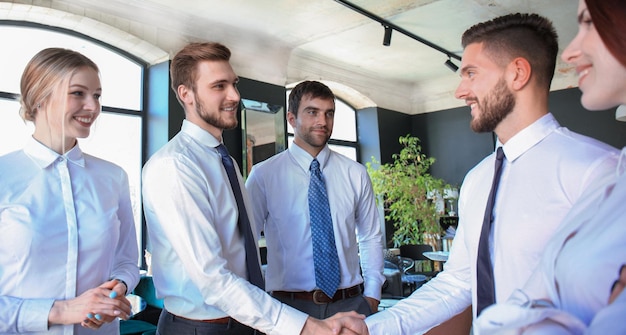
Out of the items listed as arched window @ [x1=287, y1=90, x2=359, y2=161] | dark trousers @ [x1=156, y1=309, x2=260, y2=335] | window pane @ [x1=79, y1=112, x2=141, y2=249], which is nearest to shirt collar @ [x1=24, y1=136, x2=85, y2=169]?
dark trousers @ [x1=156, y1=309, x2=260, y2=335]

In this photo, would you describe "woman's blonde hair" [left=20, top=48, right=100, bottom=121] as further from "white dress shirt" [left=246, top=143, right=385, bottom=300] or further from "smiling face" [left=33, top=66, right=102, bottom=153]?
"white dress shirt" [left=246, top=143, right=385, bottom=300]

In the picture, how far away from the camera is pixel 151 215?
1691 millimetres

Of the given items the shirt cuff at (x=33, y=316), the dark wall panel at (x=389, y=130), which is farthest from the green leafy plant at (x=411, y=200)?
the shirt cuff at (x=33, y=316)

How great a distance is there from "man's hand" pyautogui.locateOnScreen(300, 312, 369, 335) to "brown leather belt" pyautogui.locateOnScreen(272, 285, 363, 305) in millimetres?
518

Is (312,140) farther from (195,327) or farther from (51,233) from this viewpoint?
(51,233)

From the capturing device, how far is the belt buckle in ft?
7.52

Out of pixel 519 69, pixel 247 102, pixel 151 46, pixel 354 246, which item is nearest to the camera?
pixel 519 69

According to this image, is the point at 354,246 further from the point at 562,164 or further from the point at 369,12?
the point at 369,12

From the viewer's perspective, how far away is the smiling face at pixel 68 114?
1558 millimetres

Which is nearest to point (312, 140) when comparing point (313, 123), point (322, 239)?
point (313, 123)

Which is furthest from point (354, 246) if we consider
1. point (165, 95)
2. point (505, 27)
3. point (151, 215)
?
point (165, 95)

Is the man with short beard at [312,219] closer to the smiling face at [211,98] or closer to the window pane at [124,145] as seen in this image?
the smiling face at [211,98]

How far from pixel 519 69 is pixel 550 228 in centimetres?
54

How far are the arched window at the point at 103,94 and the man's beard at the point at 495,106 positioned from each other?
386 cm
